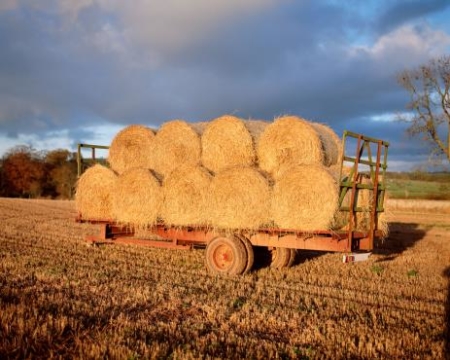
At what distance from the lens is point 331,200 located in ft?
25.8

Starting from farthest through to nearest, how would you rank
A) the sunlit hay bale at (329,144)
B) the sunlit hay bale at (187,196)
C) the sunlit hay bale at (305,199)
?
the sunlit hay bale at (329,144) < the sunlit hay bale at (187,196) < the sunlit hay bale at (305,199)

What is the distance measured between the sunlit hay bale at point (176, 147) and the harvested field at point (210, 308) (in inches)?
82.8

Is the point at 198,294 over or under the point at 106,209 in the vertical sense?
under

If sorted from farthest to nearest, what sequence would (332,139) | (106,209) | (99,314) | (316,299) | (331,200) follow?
(106,209), (332,139), (331,200), (316,299), (99,314)

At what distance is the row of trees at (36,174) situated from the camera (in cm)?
5388

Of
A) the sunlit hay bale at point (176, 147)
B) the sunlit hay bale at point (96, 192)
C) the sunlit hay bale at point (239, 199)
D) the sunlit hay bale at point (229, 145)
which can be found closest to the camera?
the sunlit hay bale at point (239, 199)

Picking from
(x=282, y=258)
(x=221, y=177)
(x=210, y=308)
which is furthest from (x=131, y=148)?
(x=210, y=308)

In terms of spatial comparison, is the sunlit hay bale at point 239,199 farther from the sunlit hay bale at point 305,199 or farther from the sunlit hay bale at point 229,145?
the sunlit hay bale at point 229,145

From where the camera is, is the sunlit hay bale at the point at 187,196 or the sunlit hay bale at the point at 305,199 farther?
the sunlit hay bale at the point at 187,196

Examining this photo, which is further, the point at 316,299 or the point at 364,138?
the point at 364,138

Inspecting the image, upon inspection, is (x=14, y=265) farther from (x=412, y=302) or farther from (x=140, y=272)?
(x=412, y=302)

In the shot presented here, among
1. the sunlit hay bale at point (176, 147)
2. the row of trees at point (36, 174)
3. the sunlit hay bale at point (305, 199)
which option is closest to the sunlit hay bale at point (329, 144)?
the sunlit hay bale at point (305, 199)

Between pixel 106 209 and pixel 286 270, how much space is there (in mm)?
4410

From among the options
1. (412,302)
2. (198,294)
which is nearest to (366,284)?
Result: (412,302)
